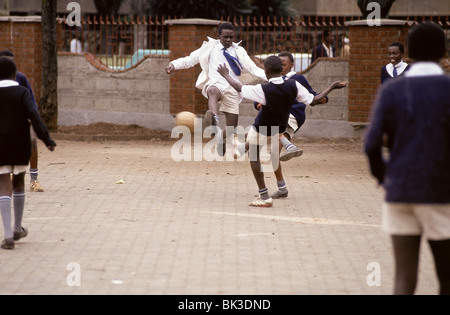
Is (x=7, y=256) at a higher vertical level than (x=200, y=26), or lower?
lower

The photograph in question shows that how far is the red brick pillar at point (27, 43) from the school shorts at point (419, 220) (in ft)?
50.7

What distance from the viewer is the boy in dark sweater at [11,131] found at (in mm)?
7031

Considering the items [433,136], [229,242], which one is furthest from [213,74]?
[433,136]

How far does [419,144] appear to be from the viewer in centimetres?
431

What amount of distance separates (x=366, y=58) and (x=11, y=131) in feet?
34.2

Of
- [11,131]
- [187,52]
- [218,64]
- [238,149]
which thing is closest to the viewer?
[11,131]

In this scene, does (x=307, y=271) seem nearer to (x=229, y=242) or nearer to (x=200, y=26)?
(x=229, y=242)

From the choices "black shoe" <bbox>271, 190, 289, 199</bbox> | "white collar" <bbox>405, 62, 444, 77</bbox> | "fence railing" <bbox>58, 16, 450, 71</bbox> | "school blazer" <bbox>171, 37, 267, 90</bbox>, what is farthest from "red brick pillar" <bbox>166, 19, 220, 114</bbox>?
"white collar" <bbox>405, 62, 444, 77</bbox>

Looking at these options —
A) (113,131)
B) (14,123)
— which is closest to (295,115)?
(14,123)

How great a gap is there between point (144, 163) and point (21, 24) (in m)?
7.12

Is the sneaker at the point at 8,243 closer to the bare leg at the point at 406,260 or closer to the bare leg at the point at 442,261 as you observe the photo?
the bare leg at the point at 406,260

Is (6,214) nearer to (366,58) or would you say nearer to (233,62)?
(233,62)

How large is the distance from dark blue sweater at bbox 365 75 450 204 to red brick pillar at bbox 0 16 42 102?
15.5 meters

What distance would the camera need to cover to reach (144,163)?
13539 millimetres
